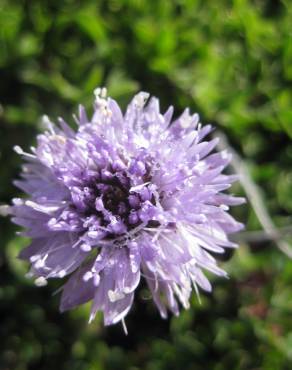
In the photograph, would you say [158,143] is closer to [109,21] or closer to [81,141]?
[81,141]

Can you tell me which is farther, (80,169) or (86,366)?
(86,366)

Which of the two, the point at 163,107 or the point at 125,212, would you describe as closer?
the point at 125,212

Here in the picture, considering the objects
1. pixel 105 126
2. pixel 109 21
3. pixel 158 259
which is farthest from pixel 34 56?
pixel 158 259

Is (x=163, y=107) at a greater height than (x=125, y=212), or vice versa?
(x=163, y=107)

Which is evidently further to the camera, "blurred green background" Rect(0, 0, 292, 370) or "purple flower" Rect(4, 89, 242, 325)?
"blurred green background" Rect(0, 0, 292, 370)
